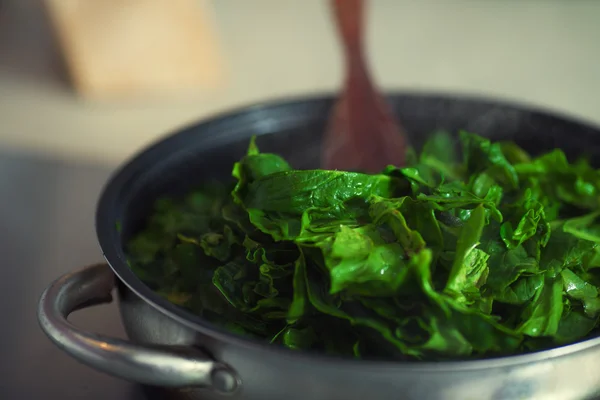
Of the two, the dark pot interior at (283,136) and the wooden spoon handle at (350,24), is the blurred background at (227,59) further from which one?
the wooden spoon handle at (350,24)

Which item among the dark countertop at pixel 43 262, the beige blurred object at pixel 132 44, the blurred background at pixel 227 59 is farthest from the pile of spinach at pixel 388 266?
the beige blurred object at pixel 132 44

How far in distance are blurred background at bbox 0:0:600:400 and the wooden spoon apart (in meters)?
0.45

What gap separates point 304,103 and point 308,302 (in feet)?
1.85

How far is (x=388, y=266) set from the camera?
58cm

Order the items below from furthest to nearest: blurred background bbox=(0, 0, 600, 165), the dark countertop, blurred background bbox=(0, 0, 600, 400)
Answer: blurred background bbox=(0, 0, 600, 165), blurred background bbox=(0, 0, 600, 400), the dark countertop

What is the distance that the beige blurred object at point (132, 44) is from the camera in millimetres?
1577

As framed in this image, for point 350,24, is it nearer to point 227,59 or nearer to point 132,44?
point 132,44

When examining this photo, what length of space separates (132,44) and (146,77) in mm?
88

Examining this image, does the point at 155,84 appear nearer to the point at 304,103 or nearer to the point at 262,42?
the point at 262,42

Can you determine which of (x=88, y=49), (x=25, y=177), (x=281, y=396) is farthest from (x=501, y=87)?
(x=281, y=396)

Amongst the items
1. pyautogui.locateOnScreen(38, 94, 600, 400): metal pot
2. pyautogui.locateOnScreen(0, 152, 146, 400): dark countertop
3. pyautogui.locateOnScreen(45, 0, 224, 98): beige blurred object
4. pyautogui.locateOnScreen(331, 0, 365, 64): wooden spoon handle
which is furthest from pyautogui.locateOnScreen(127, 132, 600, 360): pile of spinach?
pyautogui.locateOnScreen(45, 0, 224, 98): beige blurred object

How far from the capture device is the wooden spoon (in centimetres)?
106

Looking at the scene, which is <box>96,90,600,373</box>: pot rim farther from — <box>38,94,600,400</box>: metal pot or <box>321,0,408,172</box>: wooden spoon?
<box>321,0,408,172</box>: wooden spoon

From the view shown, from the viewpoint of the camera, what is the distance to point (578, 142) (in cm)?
97
